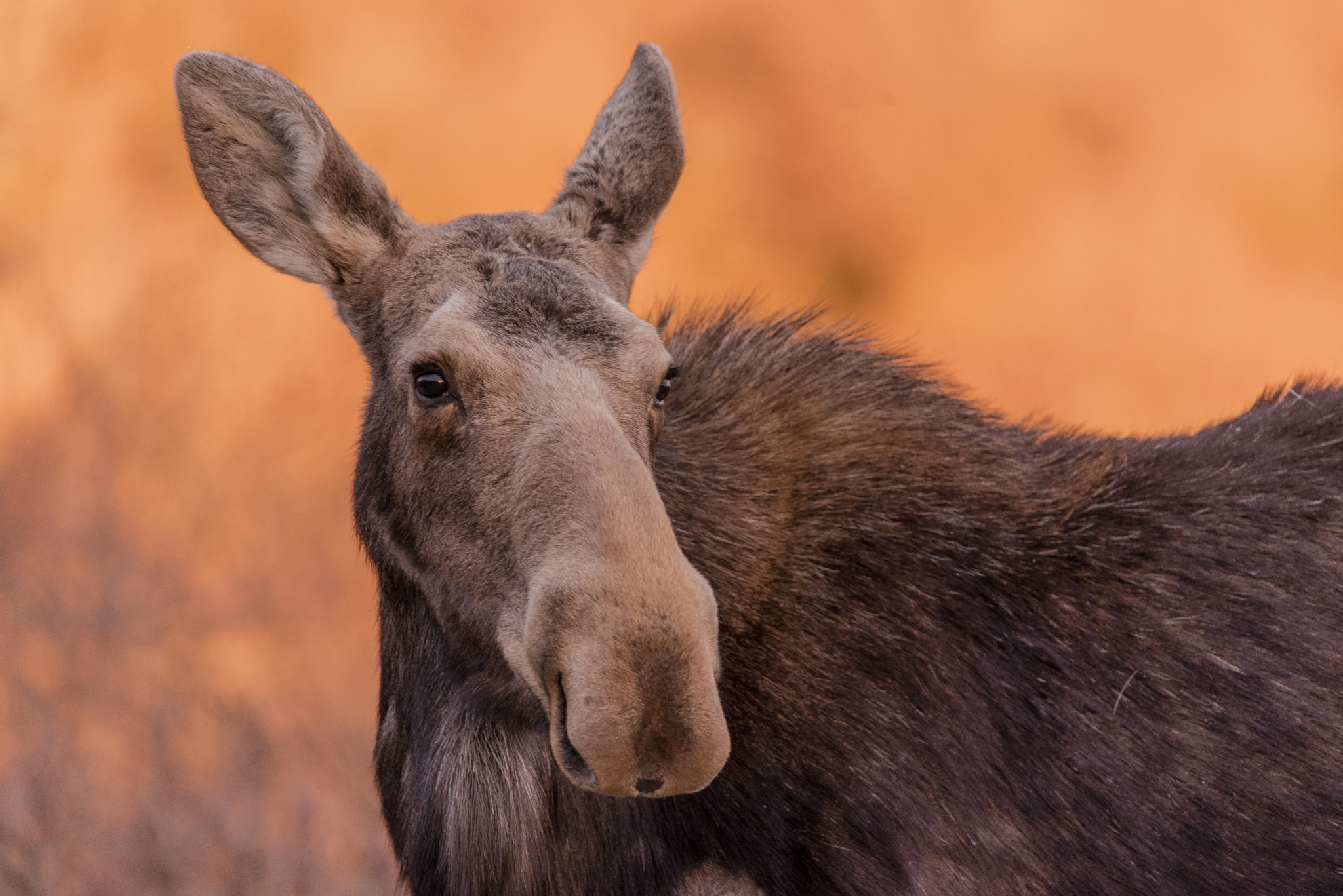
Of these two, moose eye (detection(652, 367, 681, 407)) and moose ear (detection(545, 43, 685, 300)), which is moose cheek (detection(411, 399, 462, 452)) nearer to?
moose eye (detection(652, 367, 681, 407))

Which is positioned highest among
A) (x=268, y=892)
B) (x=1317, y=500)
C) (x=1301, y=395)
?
(x=1301, y=395)

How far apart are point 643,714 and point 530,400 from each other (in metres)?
0.91

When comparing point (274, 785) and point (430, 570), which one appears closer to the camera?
point (430, 570)

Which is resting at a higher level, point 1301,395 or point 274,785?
point 1301,395

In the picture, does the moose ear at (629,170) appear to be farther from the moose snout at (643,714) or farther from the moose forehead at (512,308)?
the moose snout at (643,714)

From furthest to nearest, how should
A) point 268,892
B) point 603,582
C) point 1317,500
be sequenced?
point 268,892 → point 1317,500 → point 603,582

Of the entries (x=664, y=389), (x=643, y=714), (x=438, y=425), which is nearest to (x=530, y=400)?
(x=438, y=425)

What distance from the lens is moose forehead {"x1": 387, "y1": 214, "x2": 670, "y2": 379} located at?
3.38 m

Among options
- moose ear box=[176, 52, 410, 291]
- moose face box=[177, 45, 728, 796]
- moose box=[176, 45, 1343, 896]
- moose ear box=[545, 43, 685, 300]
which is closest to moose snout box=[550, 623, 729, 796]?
moose face box=[177, 45, 728, 796]

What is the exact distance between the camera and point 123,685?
24.0ft

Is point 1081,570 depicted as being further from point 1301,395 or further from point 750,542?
point 1301,395

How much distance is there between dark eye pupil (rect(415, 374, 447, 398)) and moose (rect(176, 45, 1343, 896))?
1.5 inches

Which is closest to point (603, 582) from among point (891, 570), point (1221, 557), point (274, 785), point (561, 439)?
point (561, 439)

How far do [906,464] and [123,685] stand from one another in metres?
5.23
